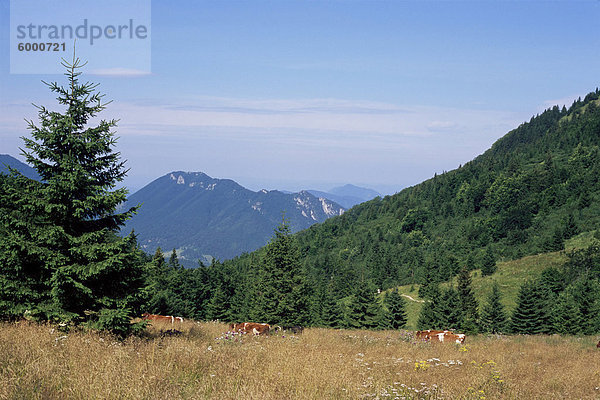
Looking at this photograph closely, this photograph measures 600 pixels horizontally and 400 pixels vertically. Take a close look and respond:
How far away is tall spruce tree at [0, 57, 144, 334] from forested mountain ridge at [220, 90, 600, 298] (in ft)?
280

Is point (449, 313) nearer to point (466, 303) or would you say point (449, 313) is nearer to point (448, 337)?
point (466, 303)

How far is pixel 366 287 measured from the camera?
47.2 metres

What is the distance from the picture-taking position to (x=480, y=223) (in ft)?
480

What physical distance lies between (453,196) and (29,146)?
19764 cm

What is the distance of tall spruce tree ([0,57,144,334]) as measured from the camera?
396 inches

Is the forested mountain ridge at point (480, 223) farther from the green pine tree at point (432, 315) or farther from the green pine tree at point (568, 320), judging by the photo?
the green pine tree at point (568, 320)

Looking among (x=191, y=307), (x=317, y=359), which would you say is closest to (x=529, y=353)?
(x=317, y=359)

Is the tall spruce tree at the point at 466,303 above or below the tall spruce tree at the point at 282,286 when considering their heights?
below

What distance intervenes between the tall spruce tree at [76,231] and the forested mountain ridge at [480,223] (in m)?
85.5

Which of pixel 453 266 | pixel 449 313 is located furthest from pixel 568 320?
pixel 453 266

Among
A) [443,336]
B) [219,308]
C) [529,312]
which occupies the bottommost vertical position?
[219,308]

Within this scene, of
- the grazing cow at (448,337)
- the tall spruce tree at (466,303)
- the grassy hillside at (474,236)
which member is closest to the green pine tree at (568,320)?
the tall spruce tree at (466,303)

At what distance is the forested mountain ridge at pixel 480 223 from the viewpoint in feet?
356

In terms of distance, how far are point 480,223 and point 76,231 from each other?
15384 cm
